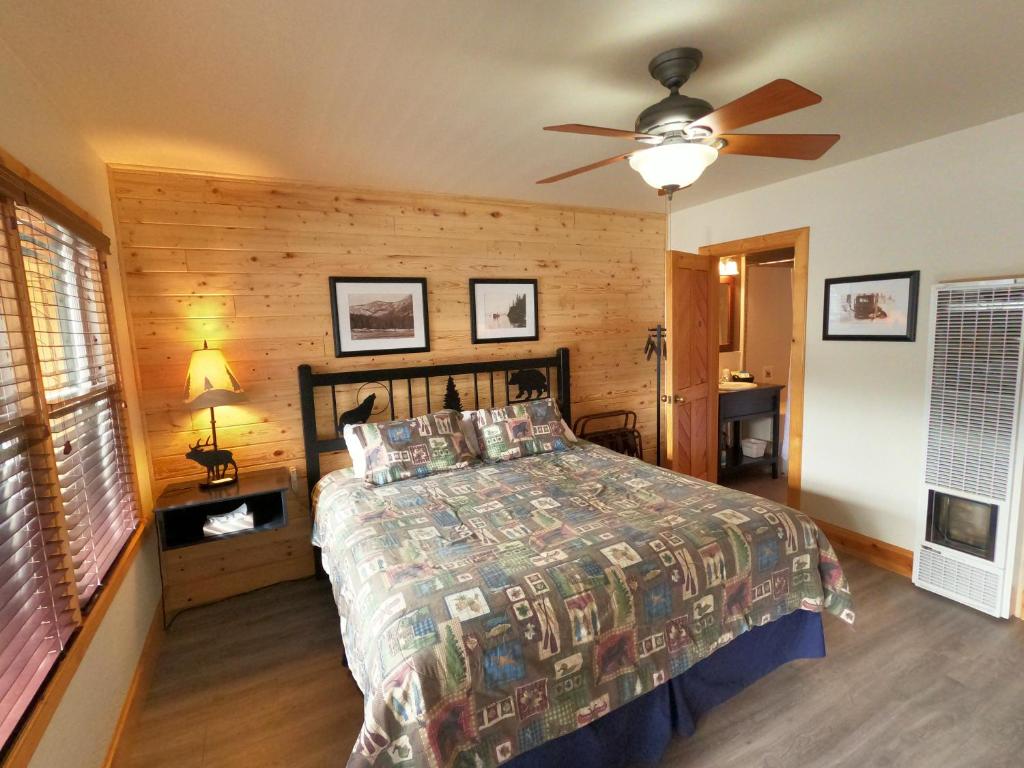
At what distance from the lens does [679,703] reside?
5.74 feet

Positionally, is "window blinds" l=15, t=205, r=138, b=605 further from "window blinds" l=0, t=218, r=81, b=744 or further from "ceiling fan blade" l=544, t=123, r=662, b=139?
"ceiling fan blade" l=544, t=123, r=662, b=139

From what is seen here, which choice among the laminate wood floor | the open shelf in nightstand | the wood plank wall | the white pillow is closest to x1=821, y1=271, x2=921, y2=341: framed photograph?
the laminate wood floor

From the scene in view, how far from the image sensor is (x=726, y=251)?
3740 mm

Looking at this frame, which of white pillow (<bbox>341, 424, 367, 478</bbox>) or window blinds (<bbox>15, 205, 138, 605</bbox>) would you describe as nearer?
window blinds (<bbox>15, 205, 138, 605</bbox>)

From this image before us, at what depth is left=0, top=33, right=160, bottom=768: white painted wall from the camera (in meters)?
1.43

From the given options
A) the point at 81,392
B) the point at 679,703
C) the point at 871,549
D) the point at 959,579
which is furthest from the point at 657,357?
the point at 81,392

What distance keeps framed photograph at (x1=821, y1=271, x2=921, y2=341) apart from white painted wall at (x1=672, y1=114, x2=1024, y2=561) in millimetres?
52

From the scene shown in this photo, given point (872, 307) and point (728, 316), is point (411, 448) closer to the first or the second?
point (872, 307)

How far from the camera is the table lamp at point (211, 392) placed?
8.47ft

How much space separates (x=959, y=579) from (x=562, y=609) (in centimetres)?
238

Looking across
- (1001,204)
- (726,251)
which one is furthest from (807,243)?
(1001,204)

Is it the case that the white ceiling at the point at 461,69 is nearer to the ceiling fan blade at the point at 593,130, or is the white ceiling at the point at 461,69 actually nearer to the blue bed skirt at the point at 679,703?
the ceiling fan blade at the point at 593,130

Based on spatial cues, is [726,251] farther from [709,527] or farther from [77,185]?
[77,185]

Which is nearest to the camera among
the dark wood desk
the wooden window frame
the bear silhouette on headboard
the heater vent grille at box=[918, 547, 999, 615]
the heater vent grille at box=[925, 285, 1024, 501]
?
the wooden window frame
